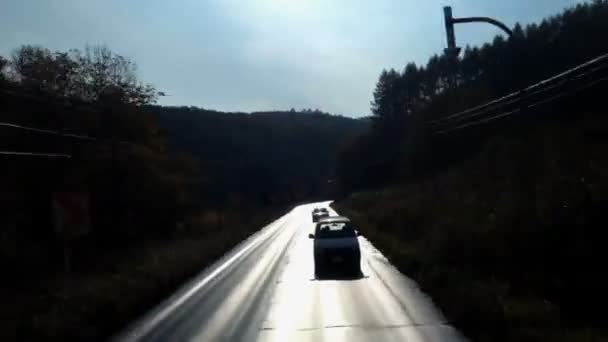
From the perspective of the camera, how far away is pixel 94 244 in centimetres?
4303

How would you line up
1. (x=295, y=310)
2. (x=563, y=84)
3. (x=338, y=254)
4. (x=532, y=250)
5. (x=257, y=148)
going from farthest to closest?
(x=257, y=148) → (x=338, y=254) → (x=563, y=84) → (x=295, y=310) → (x=532, y=250)

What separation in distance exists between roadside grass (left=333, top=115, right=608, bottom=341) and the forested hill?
32.4 metres

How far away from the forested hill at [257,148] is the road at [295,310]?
29255mm

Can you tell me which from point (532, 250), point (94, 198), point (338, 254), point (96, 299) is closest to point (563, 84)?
point (532, 250)

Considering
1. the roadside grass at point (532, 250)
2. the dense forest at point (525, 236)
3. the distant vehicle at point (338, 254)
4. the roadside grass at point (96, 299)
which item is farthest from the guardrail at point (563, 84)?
the roadside grass at point (96, 299)

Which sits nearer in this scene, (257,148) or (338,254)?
(338,254)

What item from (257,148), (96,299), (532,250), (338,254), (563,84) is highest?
(257,148)

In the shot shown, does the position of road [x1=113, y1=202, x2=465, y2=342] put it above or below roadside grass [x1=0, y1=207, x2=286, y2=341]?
below

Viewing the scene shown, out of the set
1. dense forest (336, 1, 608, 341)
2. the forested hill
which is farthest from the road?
the forested hill

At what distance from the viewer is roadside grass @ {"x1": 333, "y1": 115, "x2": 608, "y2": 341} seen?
38.6 feet

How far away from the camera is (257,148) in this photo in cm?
14825

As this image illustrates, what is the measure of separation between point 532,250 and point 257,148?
438 feet

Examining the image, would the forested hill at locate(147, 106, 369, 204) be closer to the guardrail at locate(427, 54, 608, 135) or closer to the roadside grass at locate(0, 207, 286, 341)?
the roadside grass at locate(0, 207, 286, 341)

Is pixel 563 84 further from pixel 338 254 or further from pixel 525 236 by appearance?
pixel 338 254
